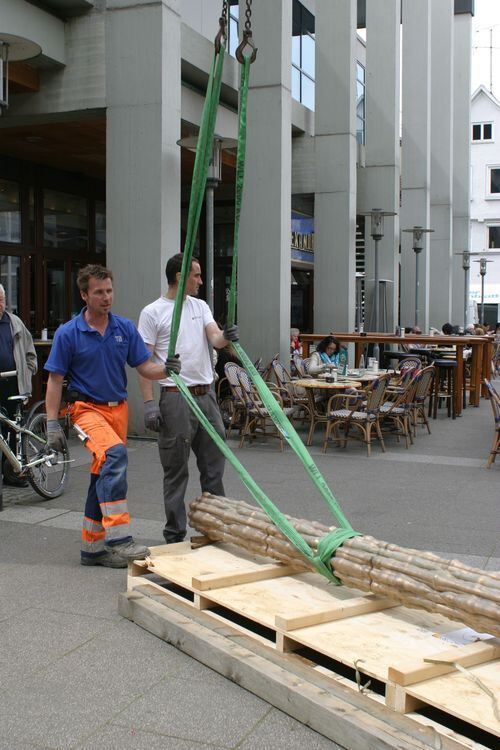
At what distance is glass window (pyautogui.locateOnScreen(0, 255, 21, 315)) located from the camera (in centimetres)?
1545

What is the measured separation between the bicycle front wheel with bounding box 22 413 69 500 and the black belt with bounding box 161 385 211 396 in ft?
7.54

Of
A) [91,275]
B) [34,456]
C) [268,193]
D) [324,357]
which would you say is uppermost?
[268,193]

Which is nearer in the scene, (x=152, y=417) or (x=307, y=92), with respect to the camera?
(x=152, y=417)

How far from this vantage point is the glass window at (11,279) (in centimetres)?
1545

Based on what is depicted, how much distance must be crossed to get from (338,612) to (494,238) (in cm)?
4832

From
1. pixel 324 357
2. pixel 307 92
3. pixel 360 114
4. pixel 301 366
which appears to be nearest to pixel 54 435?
pixel 324 357

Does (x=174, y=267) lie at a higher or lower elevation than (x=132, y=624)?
higher

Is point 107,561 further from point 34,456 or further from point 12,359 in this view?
point 12,359

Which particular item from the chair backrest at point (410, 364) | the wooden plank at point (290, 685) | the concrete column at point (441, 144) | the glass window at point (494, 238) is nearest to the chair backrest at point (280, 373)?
the chair backrest at point (410, 364)

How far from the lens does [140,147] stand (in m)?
11.3

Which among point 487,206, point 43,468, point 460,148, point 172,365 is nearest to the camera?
point 172,365

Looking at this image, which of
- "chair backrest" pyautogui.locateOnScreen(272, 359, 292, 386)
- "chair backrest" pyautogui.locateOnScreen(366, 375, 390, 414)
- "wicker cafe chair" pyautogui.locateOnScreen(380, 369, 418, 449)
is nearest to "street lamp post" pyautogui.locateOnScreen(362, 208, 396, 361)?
"chair backrest" pyautogui.locateOnScreen(272, 359, 292, 386)

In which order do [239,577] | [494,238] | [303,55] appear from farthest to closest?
[494,238] → [303,55] → [239,577]

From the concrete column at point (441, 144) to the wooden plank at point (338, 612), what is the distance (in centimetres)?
2742
